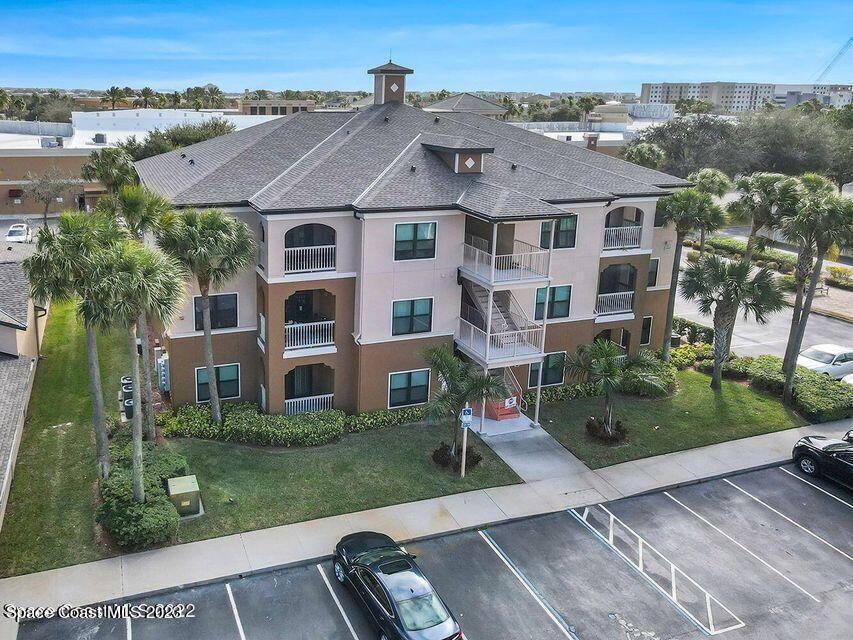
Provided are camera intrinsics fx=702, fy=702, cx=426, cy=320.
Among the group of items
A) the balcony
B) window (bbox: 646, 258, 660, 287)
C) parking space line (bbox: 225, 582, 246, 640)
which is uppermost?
the balcony

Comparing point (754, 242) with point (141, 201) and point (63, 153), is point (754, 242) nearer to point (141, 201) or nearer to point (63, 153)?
point (141, 201)

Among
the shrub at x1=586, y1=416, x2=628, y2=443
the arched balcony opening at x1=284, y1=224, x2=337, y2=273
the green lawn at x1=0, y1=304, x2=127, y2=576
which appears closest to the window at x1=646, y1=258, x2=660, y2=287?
the shrub at x1=586, y1=416, x2=628, y2=443

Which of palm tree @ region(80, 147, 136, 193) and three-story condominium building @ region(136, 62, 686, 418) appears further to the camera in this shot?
palm tree @ region(80, 147, 136, 193)

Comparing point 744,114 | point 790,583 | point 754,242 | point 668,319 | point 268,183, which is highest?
point 744,114

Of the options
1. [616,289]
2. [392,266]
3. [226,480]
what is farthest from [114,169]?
[616,289]

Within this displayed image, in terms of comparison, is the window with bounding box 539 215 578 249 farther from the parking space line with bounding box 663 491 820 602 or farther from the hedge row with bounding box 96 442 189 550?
the hedge row with bounding box 96 442 189 550

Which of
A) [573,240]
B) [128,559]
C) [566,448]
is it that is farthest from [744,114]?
[128,559]
